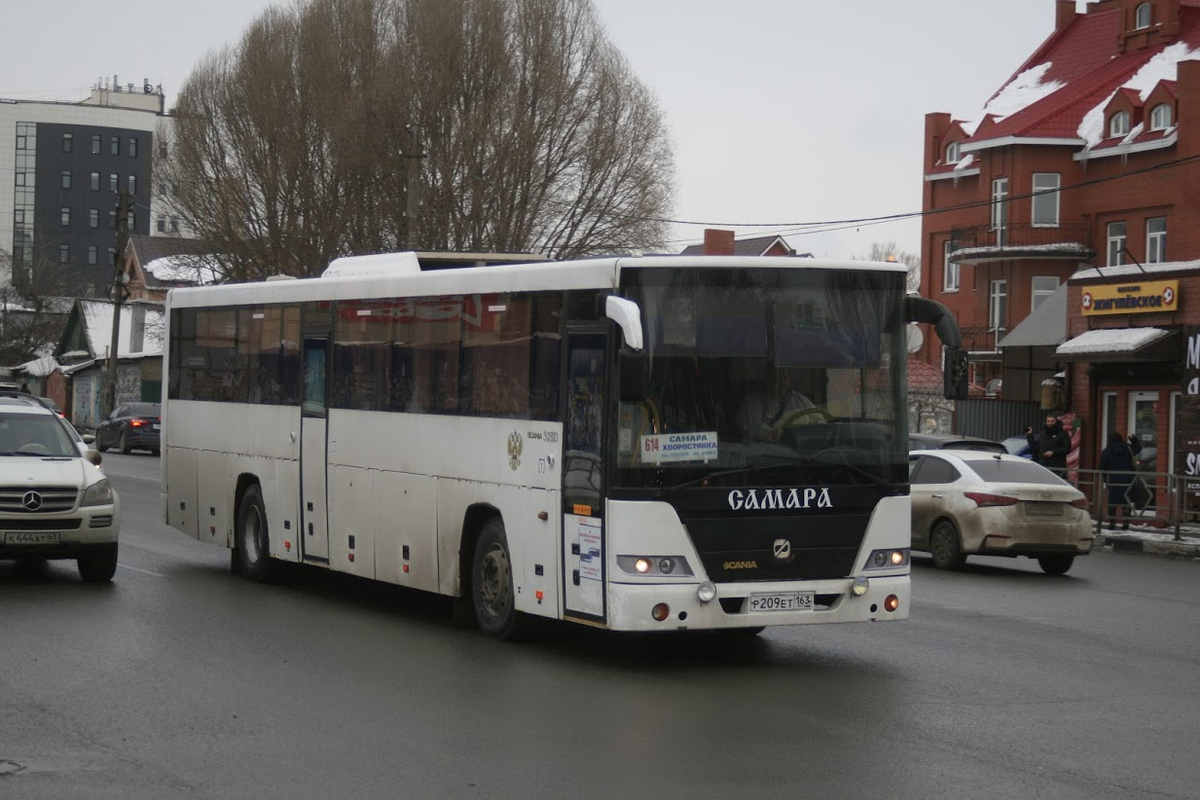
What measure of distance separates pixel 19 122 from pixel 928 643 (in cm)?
13508

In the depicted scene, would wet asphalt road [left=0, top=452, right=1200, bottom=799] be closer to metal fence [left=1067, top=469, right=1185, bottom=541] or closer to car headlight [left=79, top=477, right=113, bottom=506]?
car headlight [left=79, top=477, right=113, bottom=506]

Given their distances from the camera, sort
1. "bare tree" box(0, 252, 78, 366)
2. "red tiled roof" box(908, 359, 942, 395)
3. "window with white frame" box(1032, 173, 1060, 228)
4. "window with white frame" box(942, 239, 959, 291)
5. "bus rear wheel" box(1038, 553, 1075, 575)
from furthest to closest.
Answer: "bare tree" box(0, 252, 78, 366), "window with white frame" box(942, 239, 959, 291), "window with white frame" box(1032, 173, 1060, 228), "red tiled roof" box(908, 359, 942, 395), "bus rear wheel" box(1038, 553, 1075, 575)

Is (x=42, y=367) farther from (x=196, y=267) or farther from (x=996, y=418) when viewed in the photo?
(x=996, y=418)

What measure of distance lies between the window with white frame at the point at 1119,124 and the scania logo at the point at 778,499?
45.4m

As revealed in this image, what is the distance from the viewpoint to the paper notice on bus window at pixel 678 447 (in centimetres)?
1074

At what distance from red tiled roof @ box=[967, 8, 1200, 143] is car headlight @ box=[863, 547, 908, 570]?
45.9 meters

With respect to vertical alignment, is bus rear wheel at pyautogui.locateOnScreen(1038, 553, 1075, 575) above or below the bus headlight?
below

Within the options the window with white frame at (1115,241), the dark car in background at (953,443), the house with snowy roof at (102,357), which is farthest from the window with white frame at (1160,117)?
the house with snowy roof at (102,357)

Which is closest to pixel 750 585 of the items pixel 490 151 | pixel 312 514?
pixel 312 514

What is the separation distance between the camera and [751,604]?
1090 cm

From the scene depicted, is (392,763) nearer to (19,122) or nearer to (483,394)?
(483,394)

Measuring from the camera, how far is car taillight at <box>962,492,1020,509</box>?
19906 millimetres

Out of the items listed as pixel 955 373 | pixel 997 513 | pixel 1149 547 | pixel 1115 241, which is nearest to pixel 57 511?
pixel 955 373

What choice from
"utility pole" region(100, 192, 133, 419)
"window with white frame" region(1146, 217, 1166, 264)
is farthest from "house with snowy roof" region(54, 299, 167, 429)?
"window with white frame" region(1146, 217, 1166, 264)
